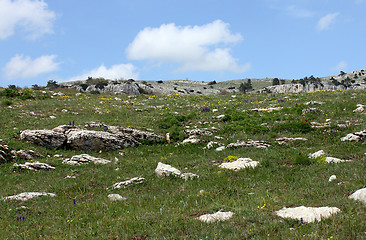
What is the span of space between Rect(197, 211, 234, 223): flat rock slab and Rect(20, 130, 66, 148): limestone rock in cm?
1143

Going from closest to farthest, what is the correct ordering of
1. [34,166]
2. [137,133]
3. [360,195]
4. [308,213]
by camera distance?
1. [308,213]
2. [360,195]
3. [34,166]
4. [137,133]

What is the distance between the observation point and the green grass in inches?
201

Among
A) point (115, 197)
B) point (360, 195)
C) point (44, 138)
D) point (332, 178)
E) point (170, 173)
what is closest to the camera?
point (360, 195)

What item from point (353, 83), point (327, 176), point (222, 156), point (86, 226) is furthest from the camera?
point (353, 83)

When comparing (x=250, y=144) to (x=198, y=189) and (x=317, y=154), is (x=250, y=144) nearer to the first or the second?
(x=317, y=154)

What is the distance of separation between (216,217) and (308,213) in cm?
196

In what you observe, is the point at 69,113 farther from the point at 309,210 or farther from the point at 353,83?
the point at 353,83

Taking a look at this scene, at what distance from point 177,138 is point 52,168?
7513mm

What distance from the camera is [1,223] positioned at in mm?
6328

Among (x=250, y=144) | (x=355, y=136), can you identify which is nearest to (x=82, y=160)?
(x=250, y=144)

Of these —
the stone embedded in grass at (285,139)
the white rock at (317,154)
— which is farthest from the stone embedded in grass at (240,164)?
the stone embedded in grass at (285,139)

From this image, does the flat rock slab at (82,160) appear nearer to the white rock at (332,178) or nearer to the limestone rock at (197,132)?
the limestone rock at (197,132)

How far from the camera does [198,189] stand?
323 inches

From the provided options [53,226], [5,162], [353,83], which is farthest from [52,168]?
[353,83]
